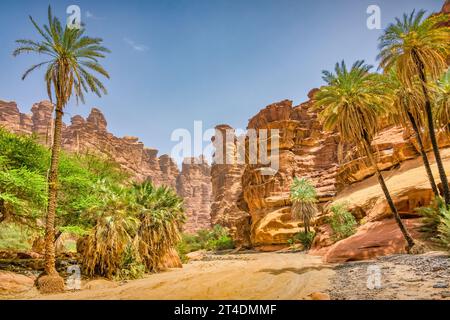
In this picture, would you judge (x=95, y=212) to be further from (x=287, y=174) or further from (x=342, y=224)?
(x=287, y=174)

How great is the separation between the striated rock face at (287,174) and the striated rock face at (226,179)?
90.6 ft

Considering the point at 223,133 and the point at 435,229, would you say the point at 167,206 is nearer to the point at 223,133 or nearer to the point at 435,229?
the point at 435,229

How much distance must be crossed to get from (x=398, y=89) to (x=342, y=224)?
12.9 metres

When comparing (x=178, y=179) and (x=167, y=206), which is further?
(x=178, y=179)

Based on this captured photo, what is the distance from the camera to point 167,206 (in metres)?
24.3

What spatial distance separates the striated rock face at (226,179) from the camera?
90.4 metres

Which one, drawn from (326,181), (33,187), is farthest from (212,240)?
(33,187)

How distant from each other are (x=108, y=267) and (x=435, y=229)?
19.6 m

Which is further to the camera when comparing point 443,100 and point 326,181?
point 326,181

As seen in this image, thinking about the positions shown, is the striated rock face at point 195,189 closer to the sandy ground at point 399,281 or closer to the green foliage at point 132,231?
the green foliage at point 132,231

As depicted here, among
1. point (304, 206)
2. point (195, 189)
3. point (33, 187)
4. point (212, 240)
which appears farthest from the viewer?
point (195, 189)

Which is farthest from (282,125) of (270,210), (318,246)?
(318,246)

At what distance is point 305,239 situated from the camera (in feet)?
134

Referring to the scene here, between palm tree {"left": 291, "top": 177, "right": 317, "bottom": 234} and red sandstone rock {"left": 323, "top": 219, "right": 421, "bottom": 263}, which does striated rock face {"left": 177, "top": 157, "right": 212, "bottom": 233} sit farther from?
red sandstone rock {"left": 323, "top": 219, "right": 421, "bottom": 263}
